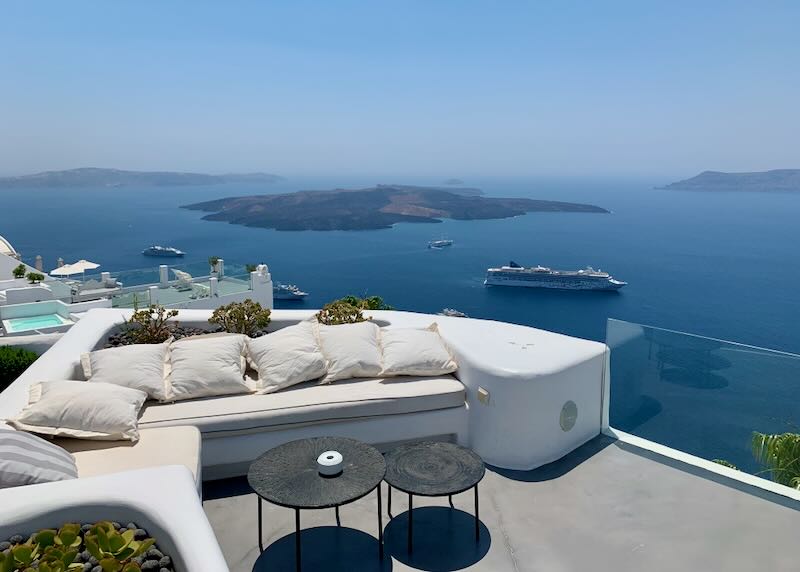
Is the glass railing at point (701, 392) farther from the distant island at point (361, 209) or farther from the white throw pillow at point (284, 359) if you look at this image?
the distant island at point (361, 209)

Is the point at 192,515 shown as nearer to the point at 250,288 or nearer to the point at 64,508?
the point at 64,508

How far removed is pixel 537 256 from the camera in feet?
221

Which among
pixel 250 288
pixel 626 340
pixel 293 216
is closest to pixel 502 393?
pixel 626 340

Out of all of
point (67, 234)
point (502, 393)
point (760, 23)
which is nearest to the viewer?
point (502, 393)

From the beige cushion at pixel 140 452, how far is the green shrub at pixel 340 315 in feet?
5.29

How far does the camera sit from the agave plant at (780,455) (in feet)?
10.8

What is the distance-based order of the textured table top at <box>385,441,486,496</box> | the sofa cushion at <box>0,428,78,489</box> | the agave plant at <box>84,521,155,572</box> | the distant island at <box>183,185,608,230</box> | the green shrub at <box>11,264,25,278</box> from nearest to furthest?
the agave plant at <box>84,521,155,572</box>, the sofa cushion at <box>0,428,78,489</box>, the textured table top at <box>385,441,486,496</box>, the green shrub at <box>11,264,25,278</box>, the distant island at <box>183,185,608,230</box>

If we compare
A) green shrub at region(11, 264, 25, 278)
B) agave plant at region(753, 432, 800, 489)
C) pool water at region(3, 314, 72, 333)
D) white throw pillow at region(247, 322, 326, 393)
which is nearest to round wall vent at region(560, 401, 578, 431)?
agave plant at region(753, 432, 800, 489)

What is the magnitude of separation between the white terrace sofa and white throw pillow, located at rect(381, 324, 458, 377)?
73 millimetres

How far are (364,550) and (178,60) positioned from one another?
30797 mm

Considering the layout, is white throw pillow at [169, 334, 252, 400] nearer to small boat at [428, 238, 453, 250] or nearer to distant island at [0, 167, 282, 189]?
small boat at [428, 238, 453, 250]

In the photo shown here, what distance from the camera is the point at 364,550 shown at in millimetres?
2643

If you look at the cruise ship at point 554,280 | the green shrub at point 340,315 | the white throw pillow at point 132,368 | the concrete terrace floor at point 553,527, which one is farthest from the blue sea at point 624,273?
the white throw pillow at point 132,368

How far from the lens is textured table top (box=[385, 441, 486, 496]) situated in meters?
2.51
